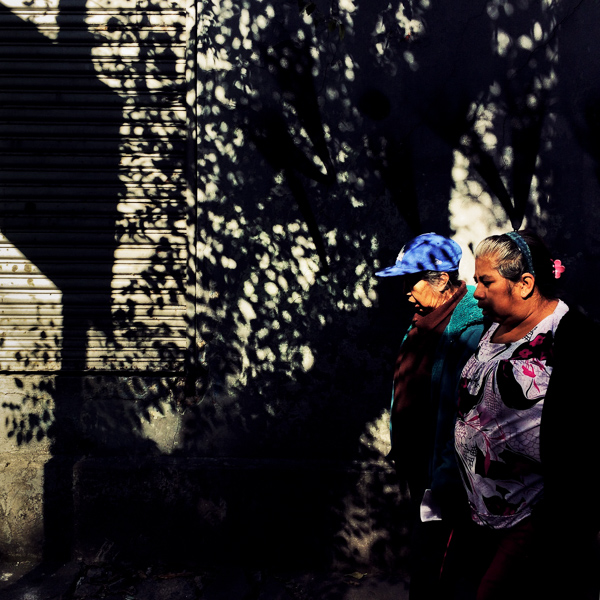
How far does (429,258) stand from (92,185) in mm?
2495

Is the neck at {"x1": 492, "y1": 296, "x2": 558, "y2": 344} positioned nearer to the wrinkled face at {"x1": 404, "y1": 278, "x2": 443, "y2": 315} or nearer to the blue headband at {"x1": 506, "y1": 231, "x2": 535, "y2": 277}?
the blue headband at {"x1": 506, "y1": 231, "x2": 535, "y2": 277}

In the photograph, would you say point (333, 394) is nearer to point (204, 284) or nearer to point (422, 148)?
point (204, 284)

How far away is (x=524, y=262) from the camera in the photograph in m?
2.33

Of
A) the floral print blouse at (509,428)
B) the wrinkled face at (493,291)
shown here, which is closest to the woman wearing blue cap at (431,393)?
the floral print blouse at (509,428)

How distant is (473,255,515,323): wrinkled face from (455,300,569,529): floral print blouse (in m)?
0.14

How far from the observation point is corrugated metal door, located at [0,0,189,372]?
4168mm

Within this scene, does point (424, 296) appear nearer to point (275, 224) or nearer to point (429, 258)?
point (429, 258)

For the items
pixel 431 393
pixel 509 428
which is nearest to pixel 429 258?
pixel 431 393

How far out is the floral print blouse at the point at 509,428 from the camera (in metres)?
2.13

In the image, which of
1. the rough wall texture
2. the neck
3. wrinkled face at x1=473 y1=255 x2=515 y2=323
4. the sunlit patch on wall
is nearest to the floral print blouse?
the neck

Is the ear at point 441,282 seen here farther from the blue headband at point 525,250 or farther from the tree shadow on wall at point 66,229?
the tree shadow on wall at point 66,229

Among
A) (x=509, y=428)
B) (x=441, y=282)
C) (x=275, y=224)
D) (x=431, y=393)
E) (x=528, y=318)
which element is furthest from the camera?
(x=275, y=224)

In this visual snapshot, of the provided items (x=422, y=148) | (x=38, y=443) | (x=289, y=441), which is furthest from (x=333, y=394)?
(x=38, y=443)

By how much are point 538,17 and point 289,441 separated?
11.2 feet
